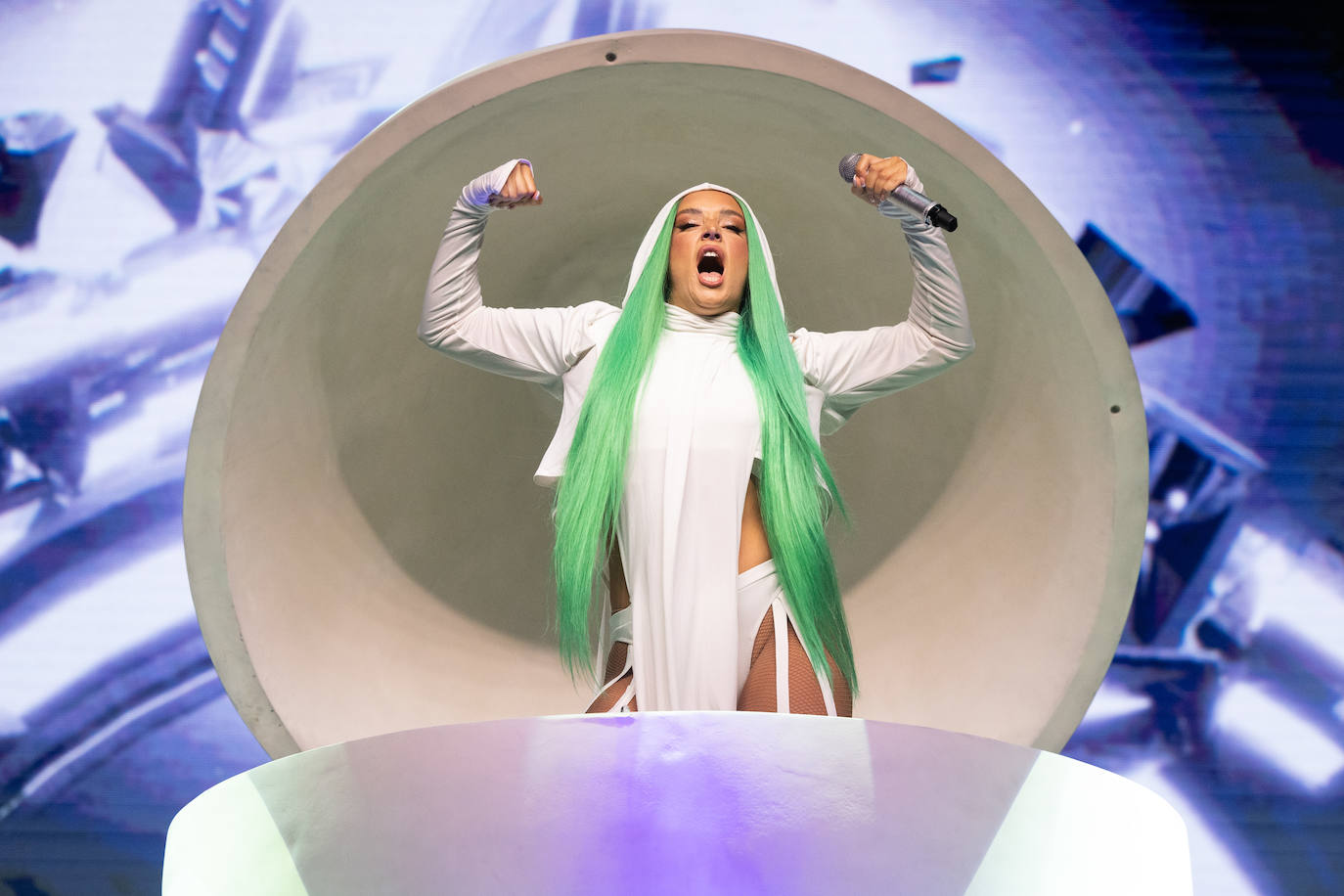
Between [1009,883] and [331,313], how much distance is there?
52.7 inches

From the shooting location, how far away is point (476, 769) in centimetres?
136

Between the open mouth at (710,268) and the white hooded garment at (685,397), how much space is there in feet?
0.18

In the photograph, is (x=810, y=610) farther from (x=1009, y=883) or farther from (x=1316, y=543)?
(x=1316, y=543)

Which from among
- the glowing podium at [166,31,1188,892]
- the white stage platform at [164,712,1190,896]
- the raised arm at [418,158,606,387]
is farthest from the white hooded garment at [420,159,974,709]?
the white stage platform at [164,712,1190,896]

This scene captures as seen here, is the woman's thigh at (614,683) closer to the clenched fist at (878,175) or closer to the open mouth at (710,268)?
the open mouth at (710,268)

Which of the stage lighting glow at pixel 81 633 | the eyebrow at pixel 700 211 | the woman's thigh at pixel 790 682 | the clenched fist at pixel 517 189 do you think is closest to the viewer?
the woman's thigh at pixel 790 682

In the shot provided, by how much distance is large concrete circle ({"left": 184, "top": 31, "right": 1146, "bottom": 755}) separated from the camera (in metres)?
2.05

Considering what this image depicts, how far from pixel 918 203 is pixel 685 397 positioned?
393mm

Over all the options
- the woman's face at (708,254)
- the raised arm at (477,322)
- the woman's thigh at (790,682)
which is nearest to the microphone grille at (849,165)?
the woman's face at (708,254)

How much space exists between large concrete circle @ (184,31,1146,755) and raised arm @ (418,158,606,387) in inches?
5.6

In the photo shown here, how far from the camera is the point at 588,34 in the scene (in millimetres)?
2643

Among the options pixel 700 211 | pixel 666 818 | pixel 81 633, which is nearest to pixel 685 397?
pixel 700 211

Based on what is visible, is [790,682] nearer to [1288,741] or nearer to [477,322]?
[477,322]

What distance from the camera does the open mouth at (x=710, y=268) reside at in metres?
2.10
